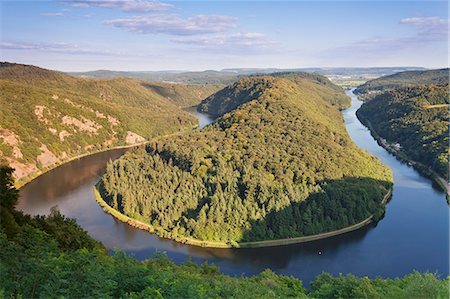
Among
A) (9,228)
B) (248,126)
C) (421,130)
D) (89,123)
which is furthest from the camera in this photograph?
(89,123)

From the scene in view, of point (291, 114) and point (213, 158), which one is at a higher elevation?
point (291, 114)

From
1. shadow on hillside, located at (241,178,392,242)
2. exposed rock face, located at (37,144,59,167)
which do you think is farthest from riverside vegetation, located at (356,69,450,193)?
exposed rock face, located at (37,144,59,167)

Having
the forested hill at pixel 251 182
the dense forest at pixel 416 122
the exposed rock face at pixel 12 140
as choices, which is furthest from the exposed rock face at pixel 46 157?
the dense forest at pixel 416 122

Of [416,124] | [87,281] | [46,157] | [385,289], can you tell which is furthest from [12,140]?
[416,124]

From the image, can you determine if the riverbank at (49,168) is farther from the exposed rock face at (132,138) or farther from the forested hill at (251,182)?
the forested hill at (251,182)

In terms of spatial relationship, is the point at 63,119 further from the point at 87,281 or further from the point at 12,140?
the point at 87,281

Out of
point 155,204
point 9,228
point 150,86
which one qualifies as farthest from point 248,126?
point 150,86

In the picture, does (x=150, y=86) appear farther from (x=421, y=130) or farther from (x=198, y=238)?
(x=198, y=238)
